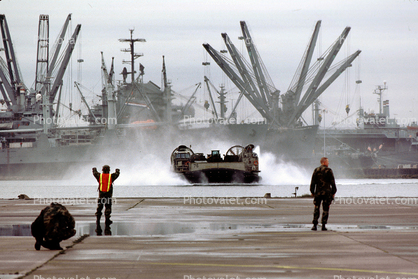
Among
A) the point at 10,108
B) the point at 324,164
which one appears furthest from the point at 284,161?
the point at 324,164

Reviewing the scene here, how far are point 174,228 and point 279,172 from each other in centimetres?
9519

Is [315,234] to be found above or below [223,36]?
below

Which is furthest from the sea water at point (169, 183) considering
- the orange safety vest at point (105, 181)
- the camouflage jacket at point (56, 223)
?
the camouflage jacket at point (56, 223)

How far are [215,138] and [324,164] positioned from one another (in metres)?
108

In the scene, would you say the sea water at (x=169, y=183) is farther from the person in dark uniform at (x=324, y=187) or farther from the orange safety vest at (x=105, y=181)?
the person in dark uniform at (x=324, y=187)

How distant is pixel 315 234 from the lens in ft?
45.6

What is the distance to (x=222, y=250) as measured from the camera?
1117cm

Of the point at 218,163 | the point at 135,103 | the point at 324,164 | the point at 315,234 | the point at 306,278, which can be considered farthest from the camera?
the point at 135,103

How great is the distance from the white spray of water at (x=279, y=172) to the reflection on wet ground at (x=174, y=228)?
7761 centimetres

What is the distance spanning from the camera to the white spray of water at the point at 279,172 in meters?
98.0

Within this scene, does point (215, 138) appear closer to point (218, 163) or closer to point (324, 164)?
point (218, 163)

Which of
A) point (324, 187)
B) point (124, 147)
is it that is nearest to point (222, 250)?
point (324, 187)

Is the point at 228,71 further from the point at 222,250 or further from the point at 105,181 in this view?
the point at 222,250

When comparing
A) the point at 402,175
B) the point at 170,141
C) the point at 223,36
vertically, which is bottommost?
the point at 402,175
